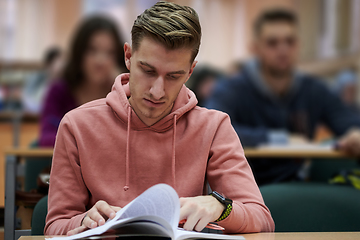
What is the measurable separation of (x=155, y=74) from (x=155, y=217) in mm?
298

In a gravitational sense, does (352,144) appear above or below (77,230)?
below

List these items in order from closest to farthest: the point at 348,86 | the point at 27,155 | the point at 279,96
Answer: the point at 27,155 → the point at 279,96 → the point at 348,86

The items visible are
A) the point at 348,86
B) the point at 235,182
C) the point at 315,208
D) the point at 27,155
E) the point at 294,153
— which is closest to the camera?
the point at 235,182

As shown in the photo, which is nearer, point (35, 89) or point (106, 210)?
point (106, 210)

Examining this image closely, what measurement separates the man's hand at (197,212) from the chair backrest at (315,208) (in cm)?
33

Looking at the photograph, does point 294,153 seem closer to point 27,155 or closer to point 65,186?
point 27,155

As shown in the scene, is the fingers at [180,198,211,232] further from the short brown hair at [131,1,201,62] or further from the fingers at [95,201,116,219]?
the short brown hair at [131,1,201,62]

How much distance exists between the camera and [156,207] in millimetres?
698

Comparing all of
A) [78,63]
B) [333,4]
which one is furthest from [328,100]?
[333,4]

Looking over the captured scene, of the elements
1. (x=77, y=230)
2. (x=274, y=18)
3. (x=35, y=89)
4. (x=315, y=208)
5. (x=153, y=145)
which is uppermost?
(x=274, y=18)

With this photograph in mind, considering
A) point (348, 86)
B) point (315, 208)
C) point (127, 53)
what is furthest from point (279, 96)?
point (348, 86)

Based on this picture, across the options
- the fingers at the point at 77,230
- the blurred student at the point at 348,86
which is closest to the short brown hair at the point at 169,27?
the fingers at the point at 77,230

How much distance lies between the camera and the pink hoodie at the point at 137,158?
87 centimetres

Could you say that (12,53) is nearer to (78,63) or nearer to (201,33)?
(78,63)
